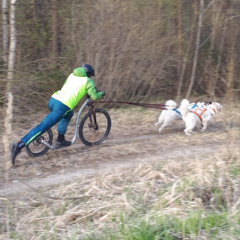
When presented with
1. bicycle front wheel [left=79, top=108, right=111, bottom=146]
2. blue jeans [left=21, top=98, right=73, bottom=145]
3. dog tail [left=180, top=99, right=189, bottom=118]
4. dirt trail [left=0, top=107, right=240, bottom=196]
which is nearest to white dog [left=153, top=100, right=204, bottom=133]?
dog tail [left=180, top=99, right=189, bottom=118]

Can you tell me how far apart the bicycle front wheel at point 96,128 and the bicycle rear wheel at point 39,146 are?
2.20ft

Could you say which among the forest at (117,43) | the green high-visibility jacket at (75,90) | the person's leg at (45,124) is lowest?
the person's leg at (45,124)

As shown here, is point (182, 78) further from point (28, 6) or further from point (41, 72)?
point (28, 6)

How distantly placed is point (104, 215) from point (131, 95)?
7212mm

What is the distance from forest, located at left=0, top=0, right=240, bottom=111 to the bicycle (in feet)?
9.86

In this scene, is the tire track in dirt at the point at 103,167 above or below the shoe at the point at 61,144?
below

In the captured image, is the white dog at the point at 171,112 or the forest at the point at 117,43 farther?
the forest at the point at 117,43

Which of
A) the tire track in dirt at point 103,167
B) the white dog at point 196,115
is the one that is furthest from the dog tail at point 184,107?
the tire track in dirt at point 103,167

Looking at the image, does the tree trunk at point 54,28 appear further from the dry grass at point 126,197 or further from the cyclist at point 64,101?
the dry grass at point 126,197

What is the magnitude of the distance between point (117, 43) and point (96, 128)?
14.2 ft

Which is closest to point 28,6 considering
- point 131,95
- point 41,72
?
point 41,72

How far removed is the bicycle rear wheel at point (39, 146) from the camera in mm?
6566

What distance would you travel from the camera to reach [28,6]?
10.1 m

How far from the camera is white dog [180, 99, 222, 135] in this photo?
315 inches
